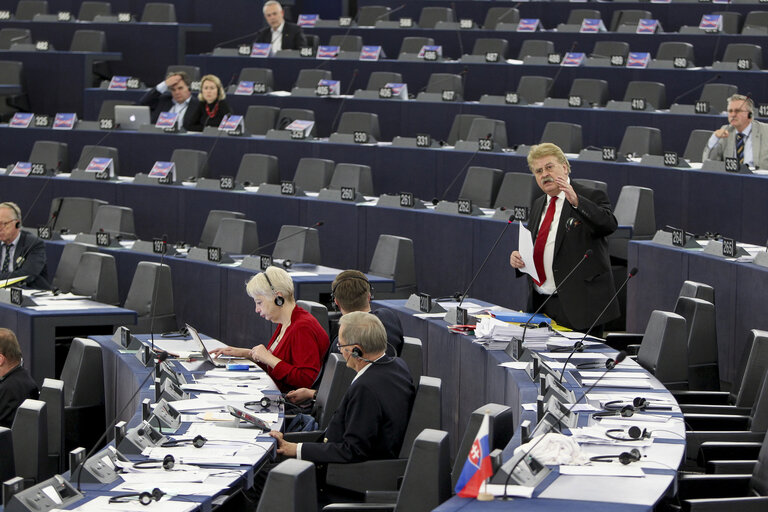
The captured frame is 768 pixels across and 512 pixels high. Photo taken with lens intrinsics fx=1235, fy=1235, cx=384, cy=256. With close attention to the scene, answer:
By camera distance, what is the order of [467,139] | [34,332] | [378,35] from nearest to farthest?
[34,332], [467,139], [378,35]

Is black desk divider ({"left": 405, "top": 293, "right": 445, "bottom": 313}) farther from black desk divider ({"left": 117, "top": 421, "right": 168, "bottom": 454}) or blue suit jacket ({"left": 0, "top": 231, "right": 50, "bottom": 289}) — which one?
blue suit jacket ({"left": 0, "top": 231, "right": 50, "bottom": 289})

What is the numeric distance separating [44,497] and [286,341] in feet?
6.19

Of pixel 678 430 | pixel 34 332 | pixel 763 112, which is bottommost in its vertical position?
pixel 34 332

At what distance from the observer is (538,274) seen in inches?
198

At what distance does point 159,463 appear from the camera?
11.4 ft

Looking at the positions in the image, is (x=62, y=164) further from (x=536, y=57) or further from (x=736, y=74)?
(x=736, y=74)

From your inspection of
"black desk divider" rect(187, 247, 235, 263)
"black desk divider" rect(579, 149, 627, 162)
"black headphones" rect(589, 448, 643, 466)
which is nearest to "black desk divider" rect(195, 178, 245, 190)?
"black desk divider" rect(187, 247, 235, 263)

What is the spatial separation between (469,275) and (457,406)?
88.9 inches

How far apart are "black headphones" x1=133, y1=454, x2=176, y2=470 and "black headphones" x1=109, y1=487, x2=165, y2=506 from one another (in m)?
0.25

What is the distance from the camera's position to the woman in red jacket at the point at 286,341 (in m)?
4.85

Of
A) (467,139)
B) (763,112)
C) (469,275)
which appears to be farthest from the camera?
(467,139)

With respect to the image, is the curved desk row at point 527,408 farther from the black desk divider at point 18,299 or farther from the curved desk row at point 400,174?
the curved desk row at point 400,174

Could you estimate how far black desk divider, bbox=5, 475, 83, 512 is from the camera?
10.00 ft

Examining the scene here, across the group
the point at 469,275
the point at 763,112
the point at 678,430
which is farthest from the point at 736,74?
the point at 678,430
